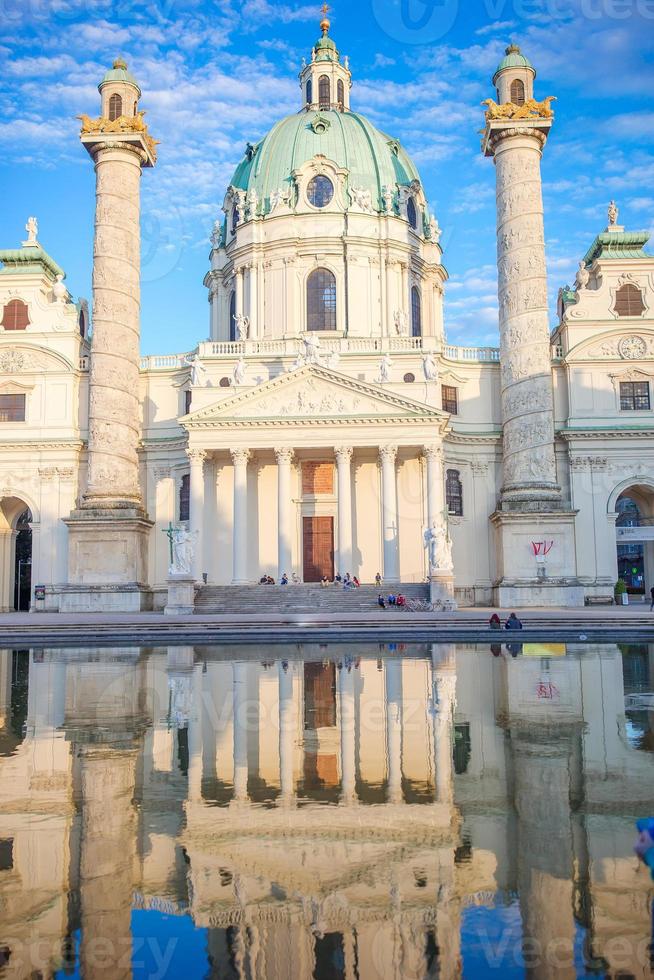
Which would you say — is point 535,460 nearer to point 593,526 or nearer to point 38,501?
point 593,526

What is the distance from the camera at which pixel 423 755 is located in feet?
30.6

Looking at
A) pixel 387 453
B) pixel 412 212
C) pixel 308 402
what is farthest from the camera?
pixel 412 212

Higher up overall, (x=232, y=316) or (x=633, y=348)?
(x=232, y=316)

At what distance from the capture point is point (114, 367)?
4456 centimetres

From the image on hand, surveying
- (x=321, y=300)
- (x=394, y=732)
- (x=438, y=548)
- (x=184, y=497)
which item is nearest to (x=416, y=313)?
(x=321, y=300)

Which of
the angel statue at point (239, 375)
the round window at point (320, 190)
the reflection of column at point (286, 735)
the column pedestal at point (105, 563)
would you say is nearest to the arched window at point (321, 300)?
the round window at point (320, 190)

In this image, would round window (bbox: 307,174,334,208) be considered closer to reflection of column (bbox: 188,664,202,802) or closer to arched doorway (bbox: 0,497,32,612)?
arched doorway (bbox: 0,497,32,612)

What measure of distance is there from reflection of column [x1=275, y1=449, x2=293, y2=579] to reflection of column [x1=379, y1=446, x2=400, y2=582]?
4.93 meters

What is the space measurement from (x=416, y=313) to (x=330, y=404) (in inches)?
652

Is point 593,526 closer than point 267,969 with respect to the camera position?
No

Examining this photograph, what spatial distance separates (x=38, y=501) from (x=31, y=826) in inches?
1799

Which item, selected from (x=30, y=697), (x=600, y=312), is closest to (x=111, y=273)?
(x=600, y=312)

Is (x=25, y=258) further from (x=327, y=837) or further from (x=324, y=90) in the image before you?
(x=327, y=837)

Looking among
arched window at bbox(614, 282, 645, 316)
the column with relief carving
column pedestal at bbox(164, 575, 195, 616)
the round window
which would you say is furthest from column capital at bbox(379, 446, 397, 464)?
the round window
